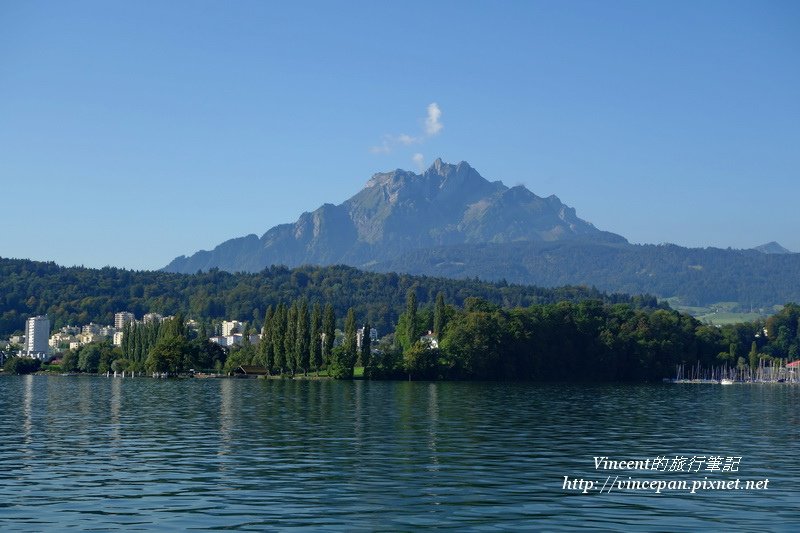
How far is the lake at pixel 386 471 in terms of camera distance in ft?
94.8

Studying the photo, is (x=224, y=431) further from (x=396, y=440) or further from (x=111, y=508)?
(x=111, y=508)

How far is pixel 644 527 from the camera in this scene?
90.9ft

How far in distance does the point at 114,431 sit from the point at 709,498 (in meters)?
33.4

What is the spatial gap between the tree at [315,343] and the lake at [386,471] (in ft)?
286

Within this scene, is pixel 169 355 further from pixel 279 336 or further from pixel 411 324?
pixel 411 324

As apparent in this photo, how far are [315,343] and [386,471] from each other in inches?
4750

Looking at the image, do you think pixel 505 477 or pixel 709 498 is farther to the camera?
pixel 505 477

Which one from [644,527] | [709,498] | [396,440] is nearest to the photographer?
[644,527]

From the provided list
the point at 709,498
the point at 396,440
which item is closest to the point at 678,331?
the point at 396,440

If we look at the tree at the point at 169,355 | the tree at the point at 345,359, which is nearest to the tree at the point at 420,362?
the tree at the point at 345,359

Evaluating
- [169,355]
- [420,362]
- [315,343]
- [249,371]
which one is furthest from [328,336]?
[249,371]

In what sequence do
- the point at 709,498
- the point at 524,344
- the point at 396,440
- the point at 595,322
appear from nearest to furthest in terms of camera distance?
the point at 709,498 < the point at 396,440 < the point at 524,344 < the point at 595,322

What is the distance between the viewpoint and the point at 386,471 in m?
38.2

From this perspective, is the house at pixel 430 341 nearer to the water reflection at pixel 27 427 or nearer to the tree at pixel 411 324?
the tree at pixel 411 324
